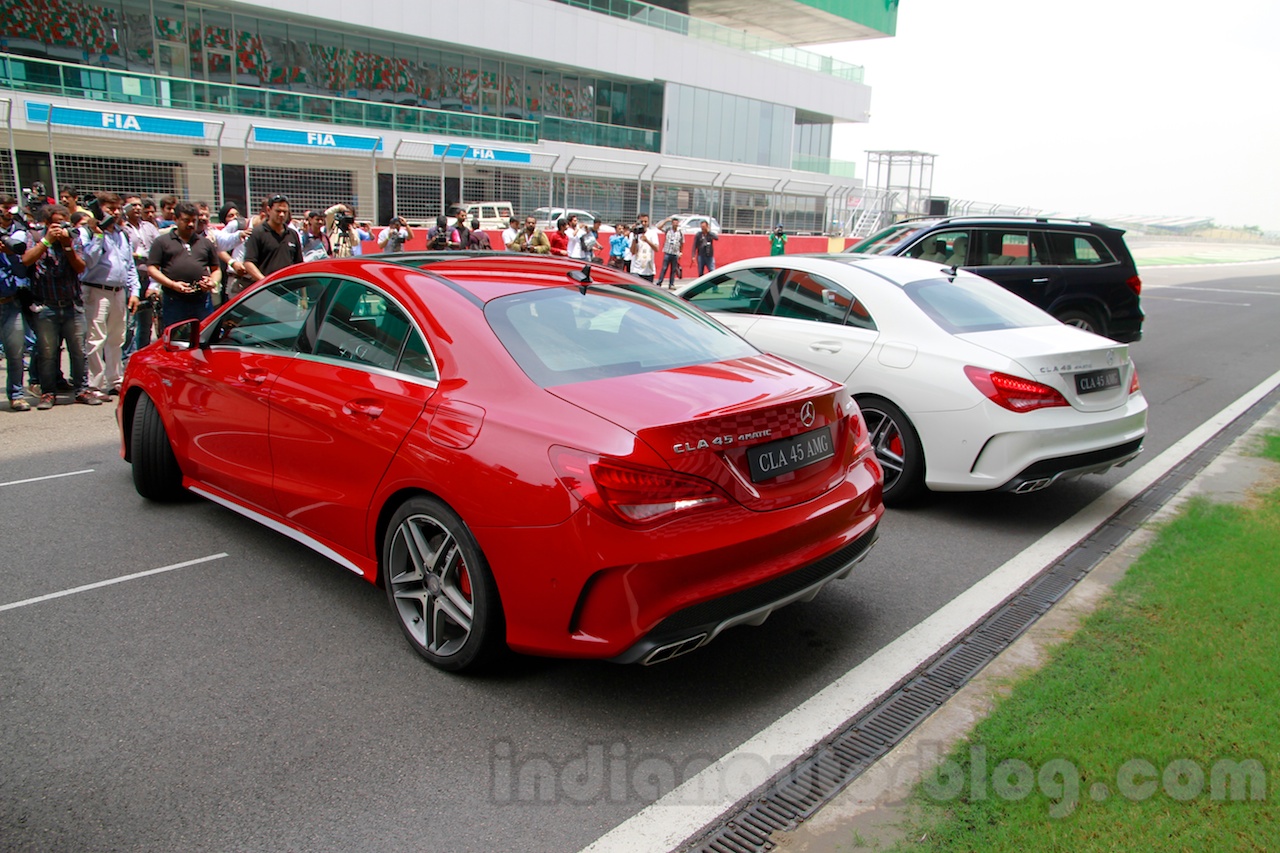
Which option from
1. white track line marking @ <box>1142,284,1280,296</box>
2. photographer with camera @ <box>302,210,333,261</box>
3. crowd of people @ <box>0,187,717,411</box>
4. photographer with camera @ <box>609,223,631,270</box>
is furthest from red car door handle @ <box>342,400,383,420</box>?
white track line marking @ <box>1142,284,1280,296</box>

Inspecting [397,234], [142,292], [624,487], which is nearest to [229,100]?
[397,234]

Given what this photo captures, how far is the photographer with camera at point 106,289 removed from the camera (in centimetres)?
902

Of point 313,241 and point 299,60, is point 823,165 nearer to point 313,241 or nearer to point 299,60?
point 299,60

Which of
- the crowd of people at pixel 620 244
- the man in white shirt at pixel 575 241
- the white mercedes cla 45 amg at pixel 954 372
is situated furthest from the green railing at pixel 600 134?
the white mercedes cla 45 amg at pixel 954 372

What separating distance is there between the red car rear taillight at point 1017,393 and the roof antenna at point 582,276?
8.18 feet

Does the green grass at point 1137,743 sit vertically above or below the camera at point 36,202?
below

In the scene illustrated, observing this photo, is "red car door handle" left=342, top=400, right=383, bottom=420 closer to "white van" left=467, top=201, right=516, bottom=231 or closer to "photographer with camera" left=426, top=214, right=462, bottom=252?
"photographer with camera" left=426, top=214, right=462, bottom=252

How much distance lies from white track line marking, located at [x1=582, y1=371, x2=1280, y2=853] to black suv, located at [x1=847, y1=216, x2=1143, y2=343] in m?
5.30

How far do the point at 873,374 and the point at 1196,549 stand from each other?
2.02 metres

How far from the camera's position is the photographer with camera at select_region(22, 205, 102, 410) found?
8.34 meters

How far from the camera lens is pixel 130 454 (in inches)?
233

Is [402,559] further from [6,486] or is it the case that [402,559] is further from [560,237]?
[560,237]

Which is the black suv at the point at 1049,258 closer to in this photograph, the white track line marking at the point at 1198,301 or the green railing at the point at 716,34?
the white track line marking at the point at 1198,301

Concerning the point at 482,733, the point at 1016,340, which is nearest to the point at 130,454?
the point at 482,733
